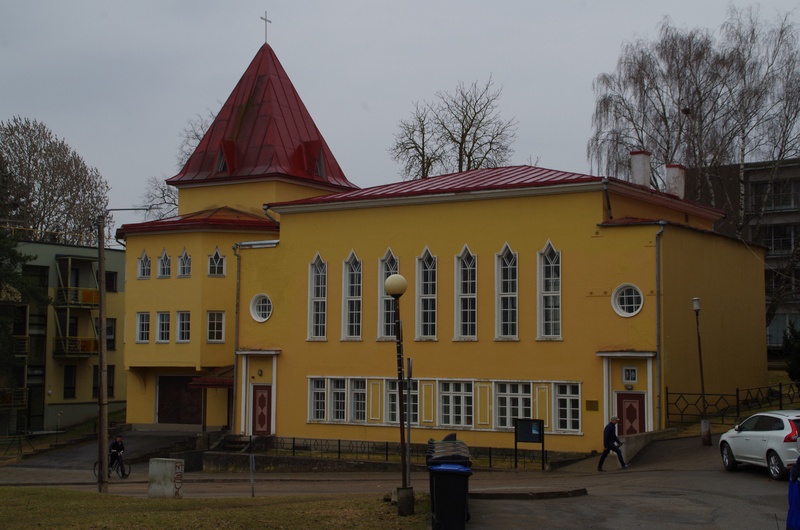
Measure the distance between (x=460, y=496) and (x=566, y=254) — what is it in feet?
64.4

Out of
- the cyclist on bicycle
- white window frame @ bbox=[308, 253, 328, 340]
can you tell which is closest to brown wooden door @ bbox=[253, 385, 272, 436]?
white window frame @ bbox=[308, 253, 328, 340]

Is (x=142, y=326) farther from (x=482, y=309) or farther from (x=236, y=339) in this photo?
(x=482, y=309)

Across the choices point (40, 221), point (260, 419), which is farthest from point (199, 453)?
point (40, 221)

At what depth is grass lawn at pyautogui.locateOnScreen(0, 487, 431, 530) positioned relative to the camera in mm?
17031

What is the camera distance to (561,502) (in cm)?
2002

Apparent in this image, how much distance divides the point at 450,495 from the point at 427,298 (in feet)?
71.5

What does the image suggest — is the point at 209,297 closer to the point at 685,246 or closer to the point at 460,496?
the point at 685,246

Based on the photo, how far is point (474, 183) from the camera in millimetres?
37844

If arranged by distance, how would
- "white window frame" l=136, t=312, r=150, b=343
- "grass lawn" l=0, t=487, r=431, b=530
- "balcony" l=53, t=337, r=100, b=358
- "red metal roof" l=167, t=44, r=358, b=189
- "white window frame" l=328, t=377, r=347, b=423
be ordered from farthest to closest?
"balcony" l=53, t=337, r=100, b=358
"red metal roof" l=167, t=44, r=358, b=189
"white window frame" l=136, t=312, r=150, b=343
"white window frame" l=328, t=377, r=347, b=423
"grass lawn" l=0, t=487, r=431, b=530

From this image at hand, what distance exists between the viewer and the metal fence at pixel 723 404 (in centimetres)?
3300

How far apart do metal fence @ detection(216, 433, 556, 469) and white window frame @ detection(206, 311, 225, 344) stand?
6.22 meters

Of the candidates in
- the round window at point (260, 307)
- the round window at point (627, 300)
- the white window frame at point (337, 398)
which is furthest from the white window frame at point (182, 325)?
the round window at point (627, 300)

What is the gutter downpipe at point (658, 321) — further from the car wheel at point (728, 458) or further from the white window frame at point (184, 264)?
the white window frame at point (184, 264)

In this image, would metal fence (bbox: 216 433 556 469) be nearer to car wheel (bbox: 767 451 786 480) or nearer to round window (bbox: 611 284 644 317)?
round window (bbox: 611 284 644 317)
